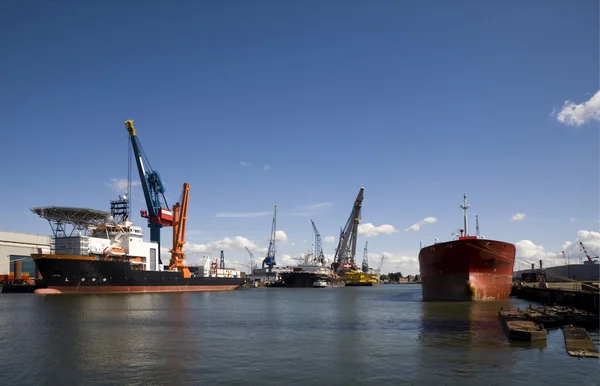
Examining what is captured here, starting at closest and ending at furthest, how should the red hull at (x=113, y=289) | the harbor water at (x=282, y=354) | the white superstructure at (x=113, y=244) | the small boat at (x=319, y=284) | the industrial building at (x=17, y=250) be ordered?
the harbor water at (x=282, y=354)
the red hull at (x=113, y=289)
the white superstructure at (x=113, y=244)
the industrial building at (x=17, y=250)
the small boat at (x=319, y=284)

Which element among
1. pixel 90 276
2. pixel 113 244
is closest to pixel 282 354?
pixel 90 276

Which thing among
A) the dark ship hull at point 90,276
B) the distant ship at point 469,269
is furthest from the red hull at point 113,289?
the distant ship at point 469,269

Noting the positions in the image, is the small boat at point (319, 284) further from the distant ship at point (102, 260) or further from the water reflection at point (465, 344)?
the water reflection at point (465, 344)

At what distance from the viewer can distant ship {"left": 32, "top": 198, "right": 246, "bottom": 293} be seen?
69188 mm

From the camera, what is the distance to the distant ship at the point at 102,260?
2724 inches

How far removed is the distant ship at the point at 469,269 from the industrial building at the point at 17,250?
320ft

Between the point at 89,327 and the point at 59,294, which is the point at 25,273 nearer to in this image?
the point at 59,294

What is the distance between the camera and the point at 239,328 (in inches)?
1260

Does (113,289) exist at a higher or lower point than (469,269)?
lower

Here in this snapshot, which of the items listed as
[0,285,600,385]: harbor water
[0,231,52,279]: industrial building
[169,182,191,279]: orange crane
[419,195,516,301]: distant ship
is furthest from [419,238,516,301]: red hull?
[0,231,52,279]: industrial building

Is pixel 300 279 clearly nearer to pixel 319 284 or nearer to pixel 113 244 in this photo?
pixel 319 284

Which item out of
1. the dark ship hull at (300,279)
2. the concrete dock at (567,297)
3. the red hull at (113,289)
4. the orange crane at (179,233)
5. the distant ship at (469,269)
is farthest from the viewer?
the dark ship hull at (300,279)

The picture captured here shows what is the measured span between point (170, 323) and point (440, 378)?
23468 millimetres

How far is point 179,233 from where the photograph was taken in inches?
4021
